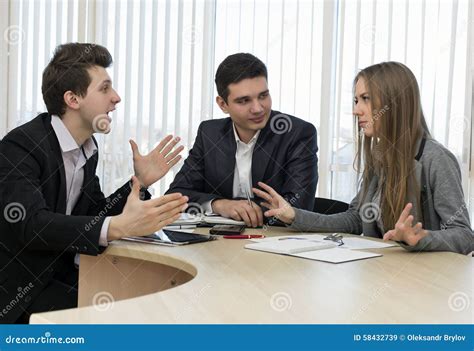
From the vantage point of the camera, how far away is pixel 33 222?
193cm

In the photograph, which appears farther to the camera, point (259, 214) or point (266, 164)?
point (266, 164)

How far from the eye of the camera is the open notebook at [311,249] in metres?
1.83

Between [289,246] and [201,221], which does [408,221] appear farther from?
[201,221]

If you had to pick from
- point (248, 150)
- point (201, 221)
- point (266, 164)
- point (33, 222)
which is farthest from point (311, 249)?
point (248, 150)

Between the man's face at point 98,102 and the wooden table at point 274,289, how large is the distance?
1.77 ft

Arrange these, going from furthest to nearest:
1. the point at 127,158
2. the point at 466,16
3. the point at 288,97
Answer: the point at 127,158
the point at 288,97
the point at 466,16

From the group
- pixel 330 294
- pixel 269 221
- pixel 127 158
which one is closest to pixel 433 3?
pixel 269 221

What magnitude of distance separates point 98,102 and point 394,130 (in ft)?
3.67

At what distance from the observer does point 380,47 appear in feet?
12.8

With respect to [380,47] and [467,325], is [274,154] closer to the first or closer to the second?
[380,47]

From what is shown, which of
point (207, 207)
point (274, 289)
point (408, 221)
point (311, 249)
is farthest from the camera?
point (207, 207)

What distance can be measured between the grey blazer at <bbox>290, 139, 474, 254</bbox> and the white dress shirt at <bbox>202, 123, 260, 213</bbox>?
1.97 feet

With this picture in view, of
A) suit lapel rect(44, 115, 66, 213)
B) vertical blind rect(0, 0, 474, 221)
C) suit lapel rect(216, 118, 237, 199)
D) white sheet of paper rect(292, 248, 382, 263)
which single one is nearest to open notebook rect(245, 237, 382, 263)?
white sheet of paper rect(292, 248, 382, 263)
